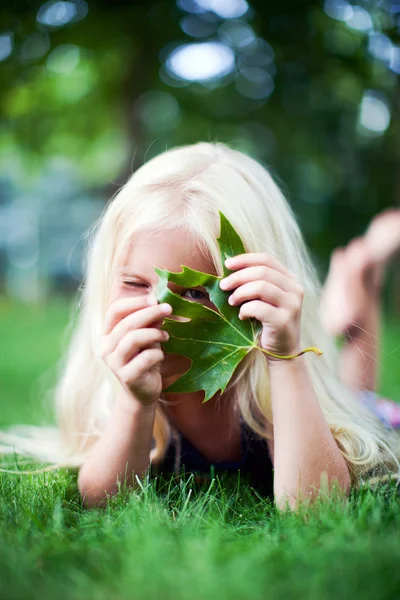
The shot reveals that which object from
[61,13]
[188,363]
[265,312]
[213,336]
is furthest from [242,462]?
[61,13]

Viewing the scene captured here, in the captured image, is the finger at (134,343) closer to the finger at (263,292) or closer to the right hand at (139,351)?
the right hand at (139,351)

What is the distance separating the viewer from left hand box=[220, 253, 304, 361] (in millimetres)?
1360

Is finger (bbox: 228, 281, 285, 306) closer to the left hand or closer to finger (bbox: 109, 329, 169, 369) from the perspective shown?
the left hand

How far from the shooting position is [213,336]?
1.46 meters

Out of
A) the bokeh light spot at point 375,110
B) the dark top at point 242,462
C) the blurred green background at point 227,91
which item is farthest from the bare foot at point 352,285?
the bokeh light spot at point 375,110

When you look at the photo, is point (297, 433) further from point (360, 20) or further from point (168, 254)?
point (360, 20)

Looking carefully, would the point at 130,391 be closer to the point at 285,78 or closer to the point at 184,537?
the point at 184,537

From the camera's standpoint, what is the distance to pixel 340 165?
10.3 metres

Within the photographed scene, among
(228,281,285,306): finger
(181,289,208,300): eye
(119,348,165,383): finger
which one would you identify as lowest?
(119,348,165,383): finger

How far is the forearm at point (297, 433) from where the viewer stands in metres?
1.40

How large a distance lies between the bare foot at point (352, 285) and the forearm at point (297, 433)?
1560 mm

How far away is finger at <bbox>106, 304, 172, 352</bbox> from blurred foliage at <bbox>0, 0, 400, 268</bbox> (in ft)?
3.52

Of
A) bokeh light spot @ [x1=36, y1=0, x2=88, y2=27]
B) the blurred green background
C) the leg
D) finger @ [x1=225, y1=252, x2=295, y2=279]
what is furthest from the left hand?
bokeh light spot @ [x1=36, y1=0, x2=88, y2=27]

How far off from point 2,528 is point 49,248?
746 inches
